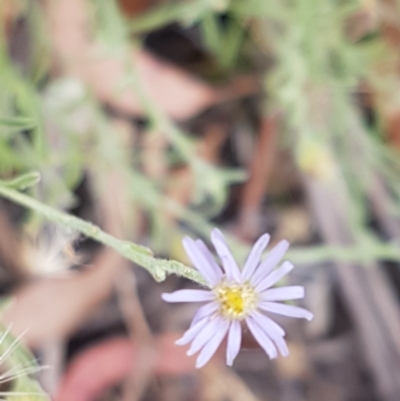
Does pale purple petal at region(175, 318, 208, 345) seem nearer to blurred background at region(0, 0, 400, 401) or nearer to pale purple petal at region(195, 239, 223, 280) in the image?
pale purple petal at region(195, 239, 223, 280)

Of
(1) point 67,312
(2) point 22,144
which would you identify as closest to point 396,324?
(1) point 67,312

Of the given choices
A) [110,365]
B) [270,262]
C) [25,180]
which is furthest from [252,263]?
[110,365]

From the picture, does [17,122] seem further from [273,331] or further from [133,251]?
[273,331]

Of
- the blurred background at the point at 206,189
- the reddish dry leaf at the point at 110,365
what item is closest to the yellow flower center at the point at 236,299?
the blurred background at the point at 206,189

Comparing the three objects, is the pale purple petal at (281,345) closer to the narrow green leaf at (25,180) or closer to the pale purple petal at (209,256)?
the pale purple petal at (209,256)

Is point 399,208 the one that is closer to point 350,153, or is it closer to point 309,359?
point 350,153

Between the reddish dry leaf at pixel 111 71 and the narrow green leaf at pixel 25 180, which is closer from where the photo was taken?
the narrow green leaf at pixel 25 180

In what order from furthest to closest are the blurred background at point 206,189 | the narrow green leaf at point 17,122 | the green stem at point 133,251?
the blurred background at point 206,189
the narrow green leaf at point 17,122
the green stem at point 133,251
